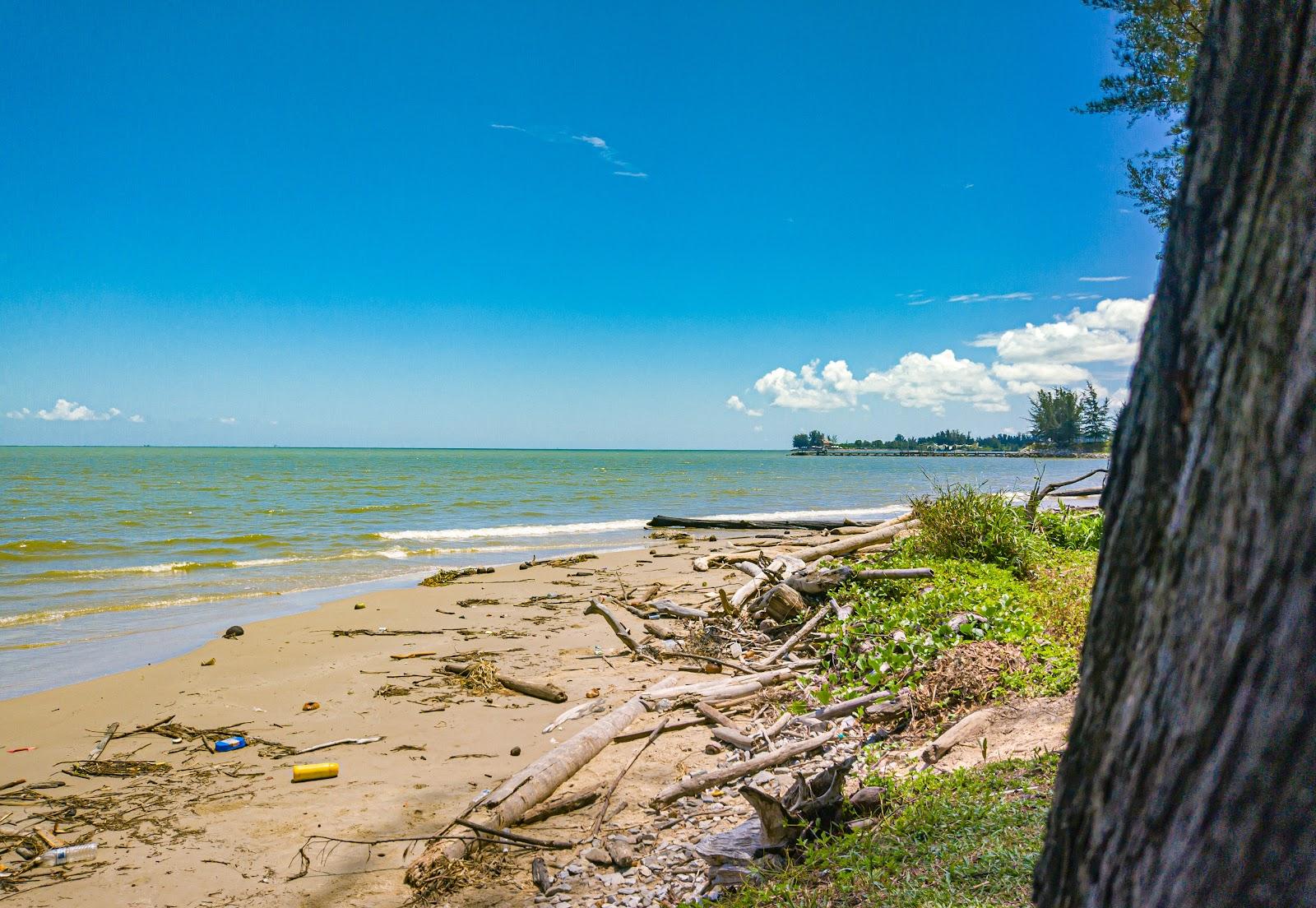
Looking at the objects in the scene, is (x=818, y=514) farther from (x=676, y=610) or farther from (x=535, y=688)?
(x=535, y=688)

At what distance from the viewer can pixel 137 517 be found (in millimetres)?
24656

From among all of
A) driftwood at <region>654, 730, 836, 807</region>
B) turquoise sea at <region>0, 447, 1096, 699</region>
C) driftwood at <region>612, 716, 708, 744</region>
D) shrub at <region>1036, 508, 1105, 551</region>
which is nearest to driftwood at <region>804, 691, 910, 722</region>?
driftwood at <region>654, 730, 836, 807</region>

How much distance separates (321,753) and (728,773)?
3.69 m

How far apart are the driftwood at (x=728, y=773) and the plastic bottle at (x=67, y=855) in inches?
147

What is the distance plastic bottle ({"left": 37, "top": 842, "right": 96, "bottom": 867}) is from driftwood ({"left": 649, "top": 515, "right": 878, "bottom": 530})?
19.6 metres

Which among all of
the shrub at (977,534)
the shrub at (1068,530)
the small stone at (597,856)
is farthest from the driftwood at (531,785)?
the shrub at (1068,530)

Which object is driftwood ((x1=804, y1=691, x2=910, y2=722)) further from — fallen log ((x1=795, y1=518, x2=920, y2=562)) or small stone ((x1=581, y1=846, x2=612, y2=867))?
fallen log ((x1=795, y1=518, x2=920, y2=562))

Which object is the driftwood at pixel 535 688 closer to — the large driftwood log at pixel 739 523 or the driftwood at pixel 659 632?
the driftwood at pixel 659 632

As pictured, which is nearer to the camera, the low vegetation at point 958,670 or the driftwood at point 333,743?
the low vegetation at point 958,670

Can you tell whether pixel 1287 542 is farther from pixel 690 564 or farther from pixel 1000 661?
pixel 690 564

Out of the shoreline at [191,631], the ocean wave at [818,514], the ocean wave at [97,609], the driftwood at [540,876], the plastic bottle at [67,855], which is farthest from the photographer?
the ocean wave at [818,514]

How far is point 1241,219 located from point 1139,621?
689mm

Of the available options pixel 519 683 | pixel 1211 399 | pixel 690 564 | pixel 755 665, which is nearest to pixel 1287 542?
pixel 1211 399

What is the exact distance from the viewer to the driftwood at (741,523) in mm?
Result: 23188
